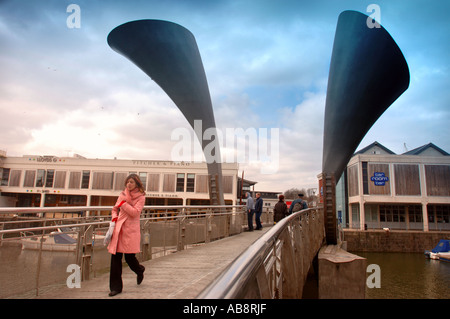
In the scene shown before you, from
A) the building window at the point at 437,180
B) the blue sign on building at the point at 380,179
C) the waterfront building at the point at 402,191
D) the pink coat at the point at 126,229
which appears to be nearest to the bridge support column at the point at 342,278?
the pink coat at the point at 126,229

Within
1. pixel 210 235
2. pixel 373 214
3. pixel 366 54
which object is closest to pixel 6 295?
pixel 210 235

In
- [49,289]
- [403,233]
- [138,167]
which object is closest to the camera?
[49,289]

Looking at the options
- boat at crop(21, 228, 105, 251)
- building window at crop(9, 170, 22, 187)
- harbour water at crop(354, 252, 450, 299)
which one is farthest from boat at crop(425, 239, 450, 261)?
building window at crop(9, 170, 22, 187)

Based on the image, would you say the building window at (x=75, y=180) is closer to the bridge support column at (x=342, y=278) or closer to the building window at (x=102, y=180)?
the building window at (x=102, y=180)

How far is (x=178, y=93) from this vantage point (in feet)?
56.1

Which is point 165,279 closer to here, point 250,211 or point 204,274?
point 204,274

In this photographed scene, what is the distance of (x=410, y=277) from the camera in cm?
2461

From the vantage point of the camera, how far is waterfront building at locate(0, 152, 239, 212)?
1877 inches

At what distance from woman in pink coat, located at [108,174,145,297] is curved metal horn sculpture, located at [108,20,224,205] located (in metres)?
13.0

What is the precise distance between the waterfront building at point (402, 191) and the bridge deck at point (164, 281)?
3793 cm

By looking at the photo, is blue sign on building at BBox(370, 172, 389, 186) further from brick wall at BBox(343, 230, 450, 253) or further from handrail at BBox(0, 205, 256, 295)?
handrail at BBox(0, 205, 256, 295)

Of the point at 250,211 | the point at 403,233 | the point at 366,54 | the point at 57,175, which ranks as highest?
the point at 366,54

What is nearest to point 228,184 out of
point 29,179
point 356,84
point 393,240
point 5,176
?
point 393,240
